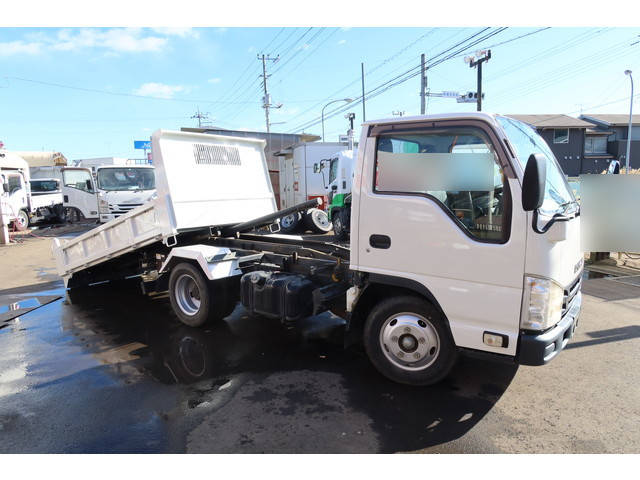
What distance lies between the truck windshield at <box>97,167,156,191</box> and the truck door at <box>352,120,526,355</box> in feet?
42.2

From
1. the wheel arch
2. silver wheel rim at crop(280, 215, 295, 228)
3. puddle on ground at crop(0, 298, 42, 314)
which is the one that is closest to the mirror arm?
the wheel arch

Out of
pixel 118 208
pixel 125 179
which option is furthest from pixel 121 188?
pixel 118 208

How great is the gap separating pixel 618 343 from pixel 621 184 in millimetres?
2138

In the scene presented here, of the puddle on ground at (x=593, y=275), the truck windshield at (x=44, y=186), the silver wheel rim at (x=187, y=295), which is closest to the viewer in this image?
the silver wheel rim at (x=187, y=295)

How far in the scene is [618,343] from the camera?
15.3 ft

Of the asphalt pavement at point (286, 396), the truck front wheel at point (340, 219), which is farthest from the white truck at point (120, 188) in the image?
the asphalt pavement at point (286, 396)

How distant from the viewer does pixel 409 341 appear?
11.8 ft

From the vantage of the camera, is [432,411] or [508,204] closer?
[508,204]

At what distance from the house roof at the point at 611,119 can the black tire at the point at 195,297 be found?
42063mm

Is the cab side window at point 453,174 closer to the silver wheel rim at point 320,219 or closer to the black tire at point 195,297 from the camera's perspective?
the black tire at point 195,297

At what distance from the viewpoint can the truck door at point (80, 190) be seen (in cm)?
1789

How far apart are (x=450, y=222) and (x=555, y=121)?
1507 inches

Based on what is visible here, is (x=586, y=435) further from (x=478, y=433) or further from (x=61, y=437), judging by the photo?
(x=61, y=437)

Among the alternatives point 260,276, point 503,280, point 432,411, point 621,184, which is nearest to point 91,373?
point 260,276
